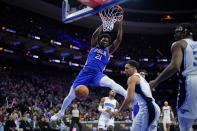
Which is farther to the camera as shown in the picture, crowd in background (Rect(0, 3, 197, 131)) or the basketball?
crowd in background (Rect(0, 3, 197, 131))

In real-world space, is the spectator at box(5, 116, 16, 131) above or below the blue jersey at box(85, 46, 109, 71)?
below

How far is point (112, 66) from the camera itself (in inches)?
1232

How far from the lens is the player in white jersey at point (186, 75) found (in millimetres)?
2881

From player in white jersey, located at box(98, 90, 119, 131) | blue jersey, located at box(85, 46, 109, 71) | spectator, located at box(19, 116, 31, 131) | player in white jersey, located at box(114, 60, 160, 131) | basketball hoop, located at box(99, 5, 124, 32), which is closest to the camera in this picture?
player in white jersey, located at box(114, 60, 160, 131)

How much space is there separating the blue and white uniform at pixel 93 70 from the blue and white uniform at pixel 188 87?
282 cm

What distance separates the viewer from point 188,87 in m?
2.91

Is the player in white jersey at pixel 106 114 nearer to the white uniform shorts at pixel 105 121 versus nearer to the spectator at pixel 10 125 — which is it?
the white uniform shorts at pixel 105 121

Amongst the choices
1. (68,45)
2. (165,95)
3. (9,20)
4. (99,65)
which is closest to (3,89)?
(9,20)

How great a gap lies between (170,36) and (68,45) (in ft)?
50.9

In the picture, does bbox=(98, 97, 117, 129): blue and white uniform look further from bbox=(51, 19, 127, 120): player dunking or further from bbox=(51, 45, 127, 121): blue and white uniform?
bbox=(51, 45, 127, 121): blue and white uniform

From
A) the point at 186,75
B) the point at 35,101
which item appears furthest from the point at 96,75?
the point at 35,101

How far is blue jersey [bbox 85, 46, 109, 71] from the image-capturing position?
5727 mm

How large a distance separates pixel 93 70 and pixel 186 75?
3000mm

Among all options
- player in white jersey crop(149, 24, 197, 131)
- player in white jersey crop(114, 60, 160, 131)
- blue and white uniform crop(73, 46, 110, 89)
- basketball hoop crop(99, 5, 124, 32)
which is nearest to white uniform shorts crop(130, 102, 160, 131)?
player in white jersey crop(114, 60, 160, 131)
